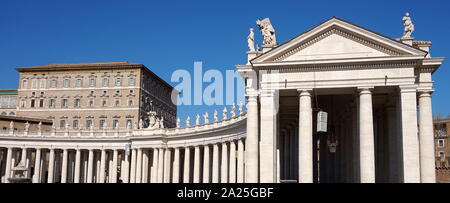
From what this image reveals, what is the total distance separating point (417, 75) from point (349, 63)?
6017mm

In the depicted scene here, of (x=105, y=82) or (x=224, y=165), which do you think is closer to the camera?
(x=224, y=165)

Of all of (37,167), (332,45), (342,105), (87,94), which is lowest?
(37,167)

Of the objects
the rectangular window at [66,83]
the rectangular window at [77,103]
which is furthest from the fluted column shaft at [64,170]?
the rectangular window at [66,83]

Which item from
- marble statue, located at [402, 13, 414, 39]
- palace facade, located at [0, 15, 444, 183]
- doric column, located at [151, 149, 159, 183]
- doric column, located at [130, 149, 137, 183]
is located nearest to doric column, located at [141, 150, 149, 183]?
doric column, located at [130, 149, 137, 183]

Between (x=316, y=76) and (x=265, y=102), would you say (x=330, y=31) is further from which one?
(x=265, y=102)

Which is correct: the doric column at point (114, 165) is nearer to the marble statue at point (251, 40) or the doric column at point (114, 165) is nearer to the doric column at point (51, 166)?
the doric column at point (51, 166)

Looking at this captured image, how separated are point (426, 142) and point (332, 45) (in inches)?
440

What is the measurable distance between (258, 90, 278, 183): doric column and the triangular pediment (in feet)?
11.2

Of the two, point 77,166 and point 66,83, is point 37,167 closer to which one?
point 77,166

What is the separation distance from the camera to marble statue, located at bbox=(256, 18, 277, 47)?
4688cm

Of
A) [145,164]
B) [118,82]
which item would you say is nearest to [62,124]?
[118,82]

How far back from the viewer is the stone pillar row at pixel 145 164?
71.8 metres

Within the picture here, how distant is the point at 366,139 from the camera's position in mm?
40812

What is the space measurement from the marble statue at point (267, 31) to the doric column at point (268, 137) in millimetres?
5860
